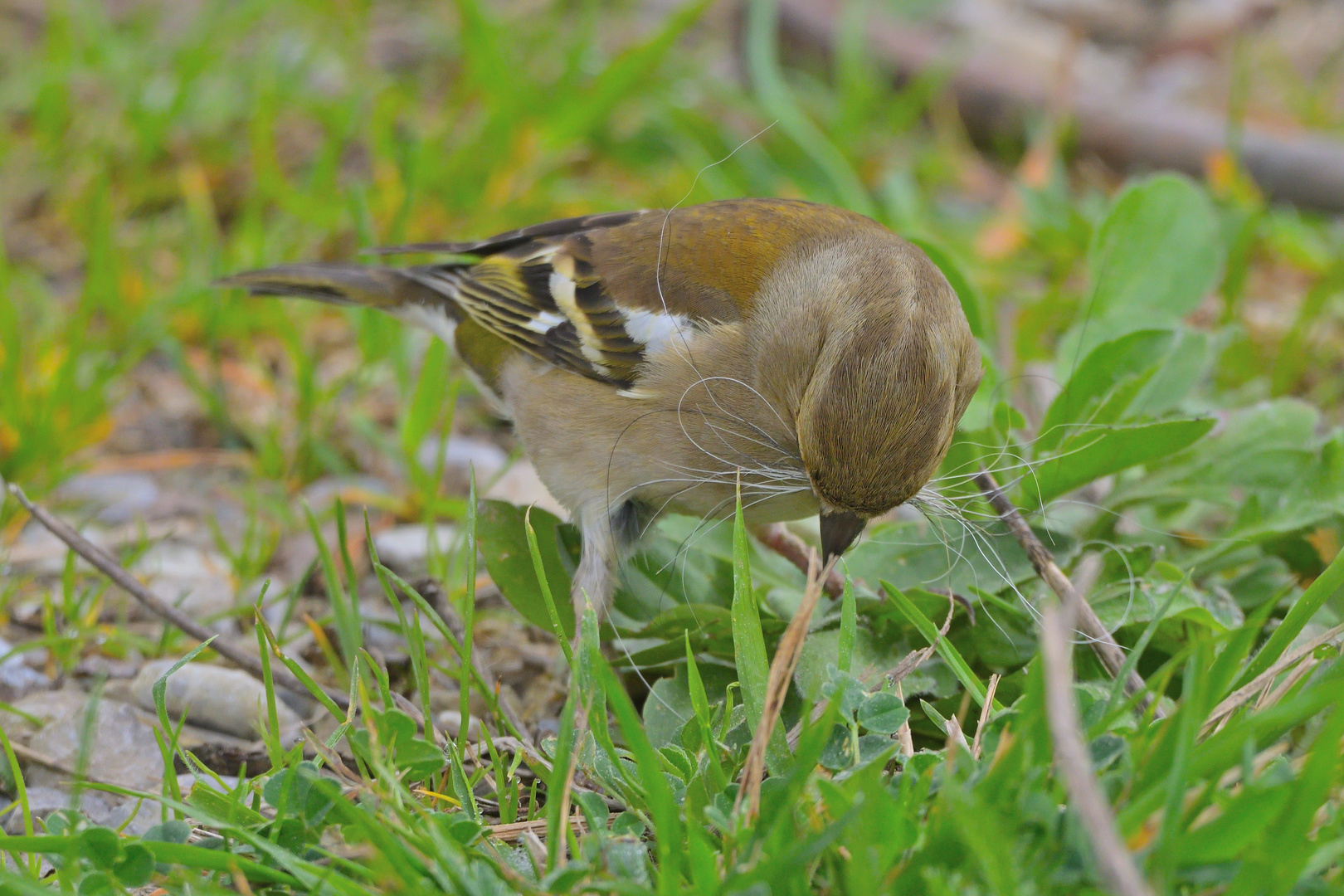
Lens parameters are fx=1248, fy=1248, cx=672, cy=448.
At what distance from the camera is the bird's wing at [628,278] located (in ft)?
Answer: 12.4

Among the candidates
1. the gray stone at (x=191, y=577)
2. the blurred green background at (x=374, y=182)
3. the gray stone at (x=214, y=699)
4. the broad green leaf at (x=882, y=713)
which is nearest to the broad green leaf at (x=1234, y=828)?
the broad green leaf at (x=882, y=713)

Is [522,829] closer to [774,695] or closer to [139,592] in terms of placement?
[774,695]

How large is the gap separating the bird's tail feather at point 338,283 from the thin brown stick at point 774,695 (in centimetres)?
295

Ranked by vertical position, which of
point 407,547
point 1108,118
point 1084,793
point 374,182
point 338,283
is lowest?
point 407,547

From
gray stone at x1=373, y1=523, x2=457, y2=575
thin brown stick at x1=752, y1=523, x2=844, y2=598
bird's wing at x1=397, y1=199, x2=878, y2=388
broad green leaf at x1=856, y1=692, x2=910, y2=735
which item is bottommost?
thin brown stick at x1=752, y1=523, x2=844, y2=598

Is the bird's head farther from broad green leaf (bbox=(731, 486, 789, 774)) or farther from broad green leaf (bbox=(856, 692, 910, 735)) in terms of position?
broad green leaf (bbox=(856, 692, 910, 735))

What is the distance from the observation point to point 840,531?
309 centimetres

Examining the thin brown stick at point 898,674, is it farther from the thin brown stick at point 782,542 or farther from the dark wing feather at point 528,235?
the dark wing feather at point 528,235

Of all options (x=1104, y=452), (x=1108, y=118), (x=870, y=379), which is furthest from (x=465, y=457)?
(x=1108, y=118)

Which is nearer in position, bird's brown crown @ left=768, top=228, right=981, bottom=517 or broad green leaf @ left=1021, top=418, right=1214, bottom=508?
bird's brown crown @ left=768, top=228, right=981, bottom=517

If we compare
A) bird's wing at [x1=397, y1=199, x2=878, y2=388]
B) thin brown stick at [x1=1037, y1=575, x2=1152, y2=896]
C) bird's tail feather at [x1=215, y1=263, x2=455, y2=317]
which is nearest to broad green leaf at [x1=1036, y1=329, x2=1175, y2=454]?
bird's wing at [x1=397, y1=199, x2=878, y2=388]

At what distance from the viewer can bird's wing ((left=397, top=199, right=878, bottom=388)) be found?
149 inches

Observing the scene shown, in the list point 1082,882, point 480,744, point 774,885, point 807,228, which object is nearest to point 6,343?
point 480,744

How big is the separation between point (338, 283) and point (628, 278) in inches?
58.7
